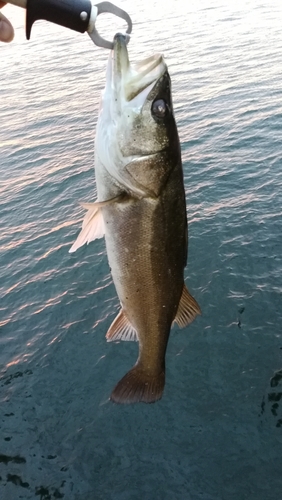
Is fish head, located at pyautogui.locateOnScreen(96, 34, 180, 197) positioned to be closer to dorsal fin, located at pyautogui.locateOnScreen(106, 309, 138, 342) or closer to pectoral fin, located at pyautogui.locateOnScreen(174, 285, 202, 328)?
pectoral fin, located at pyautogui.locateOnScreen(174, 285, 202, 328)

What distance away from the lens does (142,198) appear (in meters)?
2.85

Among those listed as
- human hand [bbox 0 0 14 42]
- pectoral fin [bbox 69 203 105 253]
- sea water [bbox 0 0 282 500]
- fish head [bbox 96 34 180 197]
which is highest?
human hand [bbox 0 0 14 42]

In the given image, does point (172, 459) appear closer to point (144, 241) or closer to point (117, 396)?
point (117, 396)

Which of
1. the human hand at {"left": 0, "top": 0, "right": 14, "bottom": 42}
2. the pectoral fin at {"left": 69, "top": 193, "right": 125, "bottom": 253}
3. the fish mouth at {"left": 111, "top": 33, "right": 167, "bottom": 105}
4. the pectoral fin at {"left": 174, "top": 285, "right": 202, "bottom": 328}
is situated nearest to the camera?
the fish mouth at {"left": 111, "top": 33, "right": 167, "bottom": 105}

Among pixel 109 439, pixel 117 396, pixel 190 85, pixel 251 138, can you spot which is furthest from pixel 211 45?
pixel 117 396

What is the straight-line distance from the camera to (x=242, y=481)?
5.58m

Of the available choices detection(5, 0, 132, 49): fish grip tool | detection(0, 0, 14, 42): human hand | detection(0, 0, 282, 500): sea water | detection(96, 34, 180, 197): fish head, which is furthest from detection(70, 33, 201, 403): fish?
detection(0, 0, 282, 500): sea water

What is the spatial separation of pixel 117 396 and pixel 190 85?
1583 cm

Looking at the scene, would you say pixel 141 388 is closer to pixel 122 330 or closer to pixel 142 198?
pixel 122 330

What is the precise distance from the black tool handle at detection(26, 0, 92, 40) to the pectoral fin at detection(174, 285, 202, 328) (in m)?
1.89

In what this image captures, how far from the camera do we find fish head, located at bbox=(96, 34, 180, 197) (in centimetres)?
265

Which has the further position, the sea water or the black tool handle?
the sea water

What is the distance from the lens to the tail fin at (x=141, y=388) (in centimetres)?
343

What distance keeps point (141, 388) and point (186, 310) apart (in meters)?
0.70
